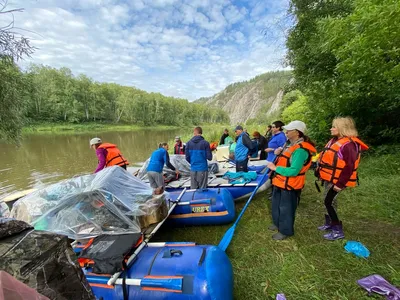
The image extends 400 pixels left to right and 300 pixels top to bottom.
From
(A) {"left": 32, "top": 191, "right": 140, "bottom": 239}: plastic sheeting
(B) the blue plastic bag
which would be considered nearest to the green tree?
(A) {"left": 32, "top": 191, "right": 140, "bottom": 239}: plastic sheeting

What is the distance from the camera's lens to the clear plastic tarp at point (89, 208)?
9.44ft

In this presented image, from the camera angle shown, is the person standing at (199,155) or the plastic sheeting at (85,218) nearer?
the plastic sheeting at (85,218)

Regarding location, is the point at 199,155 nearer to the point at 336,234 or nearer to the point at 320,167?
the point at 320,167

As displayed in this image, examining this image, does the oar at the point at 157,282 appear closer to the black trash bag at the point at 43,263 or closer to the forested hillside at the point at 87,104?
the black trash bag at the point at 43,263

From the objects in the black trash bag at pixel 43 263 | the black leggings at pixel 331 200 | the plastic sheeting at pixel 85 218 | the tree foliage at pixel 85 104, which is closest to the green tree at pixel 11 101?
the plastic sheeting at pixel 85 218

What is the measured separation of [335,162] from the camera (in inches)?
113

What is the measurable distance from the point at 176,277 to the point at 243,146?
4.22m

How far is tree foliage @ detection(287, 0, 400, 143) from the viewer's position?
15.6ft

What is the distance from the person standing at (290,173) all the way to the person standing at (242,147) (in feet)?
8.36

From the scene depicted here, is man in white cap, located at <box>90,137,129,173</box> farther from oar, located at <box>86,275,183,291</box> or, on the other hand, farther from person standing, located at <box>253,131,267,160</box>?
person standing, located at <box>253,131,267,160</box>

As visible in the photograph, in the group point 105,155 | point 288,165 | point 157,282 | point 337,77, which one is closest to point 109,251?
point 157,282

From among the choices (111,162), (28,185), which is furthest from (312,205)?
(28,185)

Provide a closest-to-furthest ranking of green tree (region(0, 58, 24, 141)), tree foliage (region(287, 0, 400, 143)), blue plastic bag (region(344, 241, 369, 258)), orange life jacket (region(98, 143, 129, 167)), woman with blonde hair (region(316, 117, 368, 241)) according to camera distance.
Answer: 1. blue plastic bag (region(344, 241, 369, 258))
2. woman with blonde hair (region(316, 117, 368, 241))
3. tree foliage (region(287, 0, 400, 143))
4. orange life jacket (region(98, 143, 129, 167))
5. green tree (region(0, 58, 24, 141))

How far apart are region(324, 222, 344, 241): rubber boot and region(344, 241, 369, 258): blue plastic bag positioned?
0.72ft
